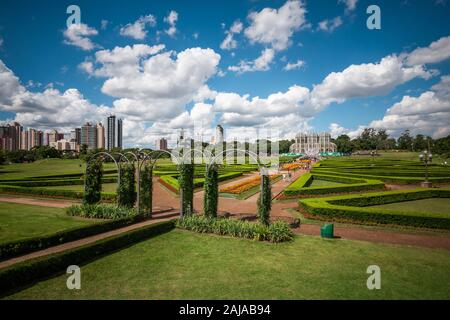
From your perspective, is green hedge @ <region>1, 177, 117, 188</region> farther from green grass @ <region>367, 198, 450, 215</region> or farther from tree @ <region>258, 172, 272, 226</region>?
green grass @ <region>367, 198, 450, 215</region>

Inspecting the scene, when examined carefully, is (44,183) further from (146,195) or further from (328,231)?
(328,231)

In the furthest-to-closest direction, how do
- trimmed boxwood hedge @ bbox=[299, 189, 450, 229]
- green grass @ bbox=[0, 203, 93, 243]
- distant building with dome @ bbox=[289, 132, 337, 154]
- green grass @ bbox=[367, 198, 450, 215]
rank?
distant building with dome @ bbox=[289, 132, 337, 154] → green grass @ bbox=[367, 198, 450, 215] → trimmed boxwood hedge @ bbox=[299, 189, 450, 229] → green grass @ bbox=[0, 203, 93, 243]

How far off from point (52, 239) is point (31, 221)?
5.48m

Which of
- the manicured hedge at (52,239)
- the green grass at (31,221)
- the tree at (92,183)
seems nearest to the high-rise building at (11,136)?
the green grass at (31,221)

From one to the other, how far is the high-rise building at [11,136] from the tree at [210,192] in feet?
681

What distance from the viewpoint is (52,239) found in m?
10.8

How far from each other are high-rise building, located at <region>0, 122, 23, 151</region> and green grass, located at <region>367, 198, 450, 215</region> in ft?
702

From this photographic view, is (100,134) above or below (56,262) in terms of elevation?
above

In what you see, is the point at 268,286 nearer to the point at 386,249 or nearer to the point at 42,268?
the point at 386,249

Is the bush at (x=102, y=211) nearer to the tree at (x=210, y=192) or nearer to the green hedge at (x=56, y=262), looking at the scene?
the green hedge at (x=56, y=262)

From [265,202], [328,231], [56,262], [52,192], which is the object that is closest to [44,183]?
[52,192]

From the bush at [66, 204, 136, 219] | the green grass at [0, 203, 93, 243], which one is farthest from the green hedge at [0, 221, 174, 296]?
the bush at [66, 204, 136, 219]

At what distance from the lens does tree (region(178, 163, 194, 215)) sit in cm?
1531

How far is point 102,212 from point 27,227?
148 inches
